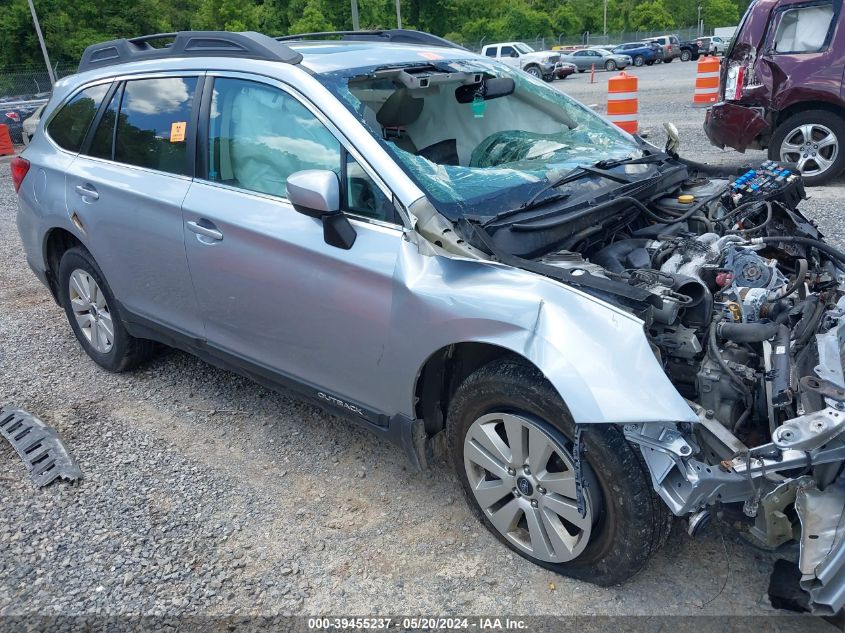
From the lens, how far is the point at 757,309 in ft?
8.60

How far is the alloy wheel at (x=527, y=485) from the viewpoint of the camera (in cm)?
256

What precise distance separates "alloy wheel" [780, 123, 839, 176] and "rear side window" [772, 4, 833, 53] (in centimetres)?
83

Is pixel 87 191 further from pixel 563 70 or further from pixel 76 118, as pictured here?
pixel 563 70

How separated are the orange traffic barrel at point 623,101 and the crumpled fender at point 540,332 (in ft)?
24.5

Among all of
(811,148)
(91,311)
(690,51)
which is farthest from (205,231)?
(690,51)

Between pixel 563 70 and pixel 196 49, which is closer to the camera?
pixel 196 49

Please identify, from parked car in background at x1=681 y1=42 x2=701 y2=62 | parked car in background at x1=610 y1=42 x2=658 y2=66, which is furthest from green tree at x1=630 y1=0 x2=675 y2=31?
parked car in background at x1=610 y1=42 x2=658 y2=66

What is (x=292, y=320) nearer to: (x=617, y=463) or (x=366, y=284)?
(x=366, y=284)

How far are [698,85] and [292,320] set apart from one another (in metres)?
12.4

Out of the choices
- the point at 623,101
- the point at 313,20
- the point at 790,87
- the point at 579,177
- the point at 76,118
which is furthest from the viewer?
the point at 313,20

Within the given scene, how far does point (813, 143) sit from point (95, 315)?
7287 mm

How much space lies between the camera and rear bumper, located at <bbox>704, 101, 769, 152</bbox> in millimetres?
7781

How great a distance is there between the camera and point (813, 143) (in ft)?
25.2

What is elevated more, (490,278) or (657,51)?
(490,278)
